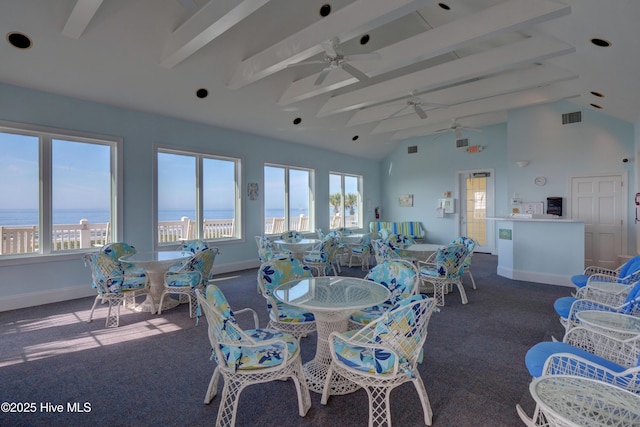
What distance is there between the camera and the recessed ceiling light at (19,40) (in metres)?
3.56

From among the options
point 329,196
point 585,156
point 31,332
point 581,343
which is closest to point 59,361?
point 31,332

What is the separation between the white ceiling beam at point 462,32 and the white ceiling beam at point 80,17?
3221 millimetres

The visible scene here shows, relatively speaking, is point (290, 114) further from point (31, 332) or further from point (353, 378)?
point (353, 378)

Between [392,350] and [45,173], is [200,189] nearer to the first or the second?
[45,173]

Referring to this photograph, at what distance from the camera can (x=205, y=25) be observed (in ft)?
11.8

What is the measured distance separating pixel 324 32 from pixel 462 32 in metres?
1.77

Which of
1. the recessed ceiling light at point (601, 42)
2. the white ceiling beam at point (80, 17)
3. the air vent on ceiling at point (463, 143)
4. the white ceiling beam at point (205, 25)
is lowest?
the recessed ceiling light at point (601, 42)

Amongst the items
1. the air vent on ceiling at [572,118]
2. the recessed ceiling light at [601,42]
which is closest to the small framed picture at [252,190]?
the recessed ceiling light at [601,42]

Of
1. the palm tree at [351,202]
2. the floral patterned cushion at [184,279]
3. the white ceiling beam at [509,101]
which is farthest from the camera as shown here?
the palm tree at [351,202]

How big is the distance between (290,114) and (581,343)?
605cm

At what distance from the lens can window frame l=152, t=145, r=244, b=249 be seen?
555 centimetres

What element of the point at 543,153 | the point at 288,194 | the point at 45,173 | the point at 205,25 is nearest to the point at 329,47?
the point at 205,25

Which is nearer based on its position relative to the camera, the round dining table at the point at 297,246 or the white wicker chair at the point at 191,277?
the white wicker chair at the point at 191,277

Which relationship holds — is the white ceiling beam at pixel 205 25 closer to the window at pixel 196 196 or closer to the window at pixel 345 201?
the window at pixel 196 196
